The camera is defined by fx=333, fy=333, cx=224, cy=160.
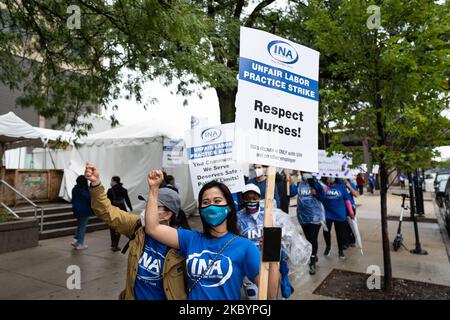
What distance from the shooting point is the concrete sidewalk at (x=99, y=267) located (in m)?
5.17

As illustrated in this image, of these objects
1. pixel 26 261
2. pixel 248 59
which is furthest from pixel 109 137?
pixel 248 59

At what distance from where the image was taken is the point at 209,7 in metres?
10.7

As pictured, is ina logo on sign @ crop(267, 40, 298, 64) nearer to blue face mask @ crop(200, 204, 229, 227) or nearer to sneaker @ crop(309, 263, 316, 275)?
blue face mask @ crop(200, 204, 229, 227)

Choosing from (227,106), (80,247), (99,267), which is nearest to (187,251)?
(99,267)

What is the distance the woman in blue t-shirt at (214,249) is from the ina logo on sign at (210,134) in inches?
83.2

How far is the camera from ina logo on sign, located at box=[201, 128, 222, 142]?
4.39 m

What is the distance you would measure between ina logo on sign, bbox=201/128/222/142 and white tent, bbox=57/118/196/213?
27.0 ft

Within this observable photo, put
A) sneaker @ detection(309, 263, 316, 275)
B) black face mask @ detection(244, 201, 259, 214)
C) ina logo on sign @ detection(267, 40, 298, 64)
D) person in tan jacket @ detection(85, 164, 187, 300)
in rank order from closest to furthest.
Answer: person in tan jacket @ detection(85, 164, 187, 300), ina logo on sign @ detection(267, 40, 298, 64), black face mask @ detection(244, 201, 259, 214), sneaker @ detection(309, 263, 316, 275)

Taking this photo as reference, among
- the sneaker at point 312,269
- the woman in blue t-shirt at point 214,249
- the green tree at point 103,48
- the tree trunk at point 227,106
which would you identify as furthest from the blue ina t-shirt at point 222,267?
the tree trunk at point 227,106

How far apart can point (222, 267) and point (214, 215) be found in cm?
34

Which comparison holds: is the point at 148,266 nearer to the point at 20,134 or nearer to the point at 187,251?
the point at 187,251

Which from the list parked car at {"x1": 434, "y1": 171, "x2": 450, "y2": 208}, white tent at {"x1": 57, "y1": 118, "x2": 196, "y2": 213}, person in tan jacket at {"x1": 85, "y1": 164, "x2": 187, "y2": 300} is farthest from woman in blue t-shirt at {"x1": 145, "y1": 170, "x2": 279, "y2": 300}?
parked car at {"x1": 434, "y1": 171, "x2": 450, "y2": 208}

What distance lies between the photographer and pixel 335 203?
6949 millimetres
